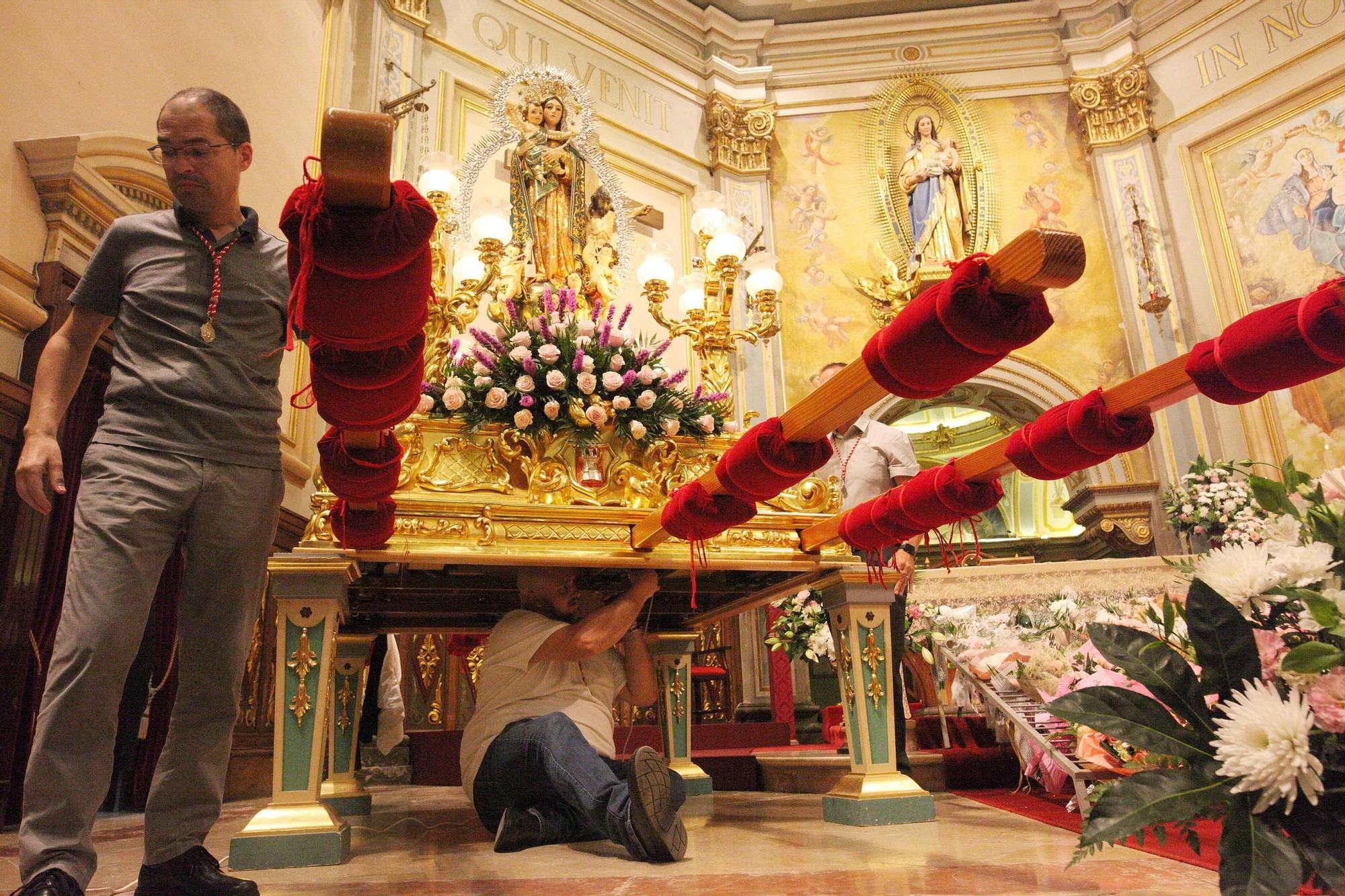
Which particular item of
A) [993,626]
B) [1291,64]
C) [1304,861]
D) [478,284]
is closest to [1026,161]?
[1291,64]

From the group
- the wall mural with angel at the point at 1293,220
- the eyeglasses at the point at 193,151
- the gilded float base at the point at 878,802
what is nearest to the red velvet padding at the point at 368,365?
the eyeglasses at the point at 193,151

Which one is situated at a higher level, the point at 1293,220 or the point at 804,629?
the point at 1293,220

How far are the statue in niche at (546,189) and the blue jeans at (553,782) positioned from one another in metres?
2.53

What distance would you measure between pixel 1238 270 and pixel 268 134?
338 inches

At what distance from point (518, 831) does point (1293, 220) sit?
9187mm

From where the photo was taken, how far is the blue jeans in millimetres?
2320

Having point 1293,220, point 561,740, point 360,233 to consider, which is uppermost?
point 1293,220

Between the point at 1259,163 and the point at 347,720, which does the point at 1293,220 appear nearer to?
the point at 1259,163

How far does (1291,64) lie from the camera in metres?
8.50

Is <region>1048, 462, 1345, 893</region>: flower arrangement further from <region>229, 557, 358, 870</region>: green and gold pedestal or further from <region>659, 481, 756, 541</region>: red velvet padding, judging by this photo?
<region>229, 557, 358, 870</region>: green and gold pedestal

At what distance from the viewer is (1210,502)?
7.35 m

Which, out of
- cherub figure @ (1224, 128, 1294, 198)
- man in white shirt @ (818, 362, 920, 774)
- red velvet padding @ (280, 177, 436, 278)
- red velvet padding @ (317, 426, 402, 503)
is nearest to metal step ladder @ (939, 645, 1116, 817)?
man in white shirt @ (818, 362, 920, 774)

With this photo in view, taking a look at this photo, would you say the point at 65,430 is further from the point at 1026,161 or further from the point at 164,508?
the point at 1026,161

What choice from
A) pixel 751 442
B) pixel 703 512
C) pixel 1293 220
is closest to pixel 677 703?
pixel 703 512
